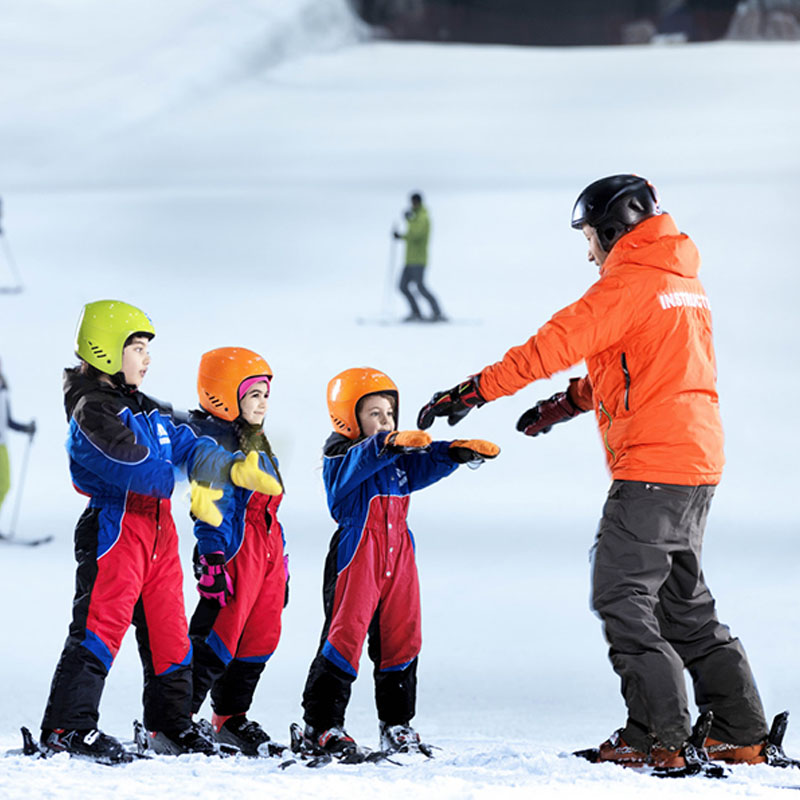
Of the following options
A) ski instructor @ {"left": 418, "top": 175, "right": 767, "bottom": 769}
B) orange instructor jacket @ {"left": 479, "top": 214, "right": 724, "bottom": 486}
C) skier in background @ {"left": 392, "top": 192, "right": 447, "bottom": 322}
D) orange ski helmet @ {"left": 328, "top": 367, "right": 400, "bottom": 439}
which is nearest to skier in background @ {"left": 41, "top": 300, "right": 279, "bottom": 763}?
orange ski helmet @ {"left": 328, "top": 367, "right": 400, "bottom": 439}

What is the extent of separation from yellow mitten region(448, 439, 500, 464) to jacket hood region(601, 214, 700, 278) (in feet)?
1.73

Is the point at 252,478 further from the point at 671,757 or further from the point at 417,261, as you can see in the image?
the point at 417,261

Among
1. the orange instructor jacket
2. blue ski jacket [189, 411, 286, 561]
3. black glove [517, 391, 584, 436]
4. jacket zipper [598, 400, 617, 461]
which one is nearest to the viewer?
the orange instructor jacket

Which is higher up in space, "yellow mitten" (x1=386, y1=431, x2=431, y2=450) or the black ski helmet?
the black ski helmet

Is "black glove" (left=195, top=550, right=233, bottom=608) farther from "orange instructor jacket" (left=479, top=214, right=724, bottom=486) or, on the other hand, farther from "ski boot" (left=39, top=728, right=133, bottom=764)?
"orange instructor jacket" (left=479, top=214, right=724, bottom=486)

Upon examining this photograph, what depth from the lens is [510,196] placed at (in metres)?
16.1

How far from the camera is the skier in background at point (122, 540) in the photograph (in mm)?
2809

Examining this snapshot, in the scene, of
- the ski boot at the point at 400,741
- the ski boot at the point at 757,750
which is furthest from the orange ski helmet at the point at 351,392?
the ski boot at the point at 757,750

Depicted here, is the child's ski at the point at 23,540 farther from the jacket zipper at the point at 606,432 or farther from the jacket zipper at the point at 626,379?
the jacket zipper at the point at 626,379

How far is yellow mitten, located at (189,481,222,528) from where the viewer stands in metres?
2.98

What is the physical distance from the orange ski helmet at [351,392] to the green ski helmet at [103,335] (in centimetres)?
54

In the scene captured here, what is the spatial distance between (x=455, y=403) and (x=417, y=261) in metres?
9.27

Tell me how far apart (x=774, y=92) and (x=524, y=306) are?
36.9 ft

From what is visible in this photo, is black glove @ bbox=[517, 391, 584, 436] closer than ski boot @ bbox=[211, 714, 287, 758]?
No
